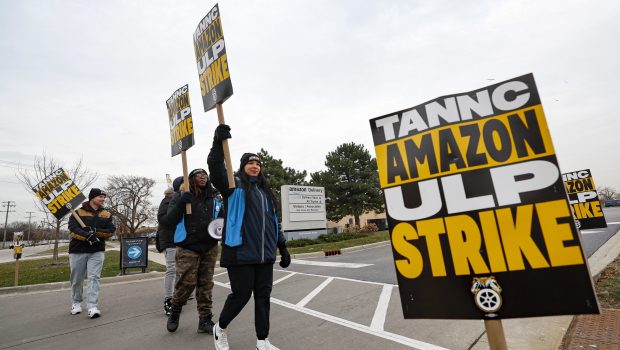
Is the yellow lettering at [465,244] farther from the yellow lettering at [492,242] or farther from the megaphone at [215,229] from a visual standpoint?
the megaphone at [215,229]

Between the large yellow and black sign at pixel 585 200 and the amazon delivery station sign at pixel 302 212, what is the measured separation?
619 inches

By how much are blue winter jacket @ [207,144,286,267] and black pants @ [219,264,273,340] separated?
115 millimetres

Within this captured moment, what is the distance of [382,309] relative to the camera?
4.10 meters

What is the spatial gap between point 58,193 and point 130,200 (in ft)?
149

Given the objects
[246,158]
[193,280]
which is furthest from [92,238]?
[246,158]

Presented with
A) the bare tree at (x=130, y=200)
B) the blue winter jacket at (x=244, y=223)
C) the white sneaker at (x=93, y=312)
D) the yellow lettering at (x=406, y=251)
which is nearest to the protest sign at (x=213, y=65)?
the blue winter jacket at (x=244, y=223)

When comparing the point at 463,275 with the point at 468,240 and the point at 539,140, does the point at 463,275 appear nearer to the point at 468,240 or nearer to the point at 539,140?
the point at 468,240

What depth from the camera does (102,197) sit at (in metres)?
5.06

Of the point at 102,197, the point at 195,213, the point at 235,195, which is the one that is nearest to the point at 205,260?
the point at 195,213

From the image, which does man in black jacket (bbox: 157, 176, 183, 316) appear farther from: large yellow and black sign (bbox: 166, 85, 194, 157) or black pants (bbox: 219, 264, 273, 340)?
Answer: black pants (bbox: 219, 264, 273, 340)

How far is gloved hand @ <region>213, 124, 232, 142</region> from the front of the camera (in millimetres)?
2877

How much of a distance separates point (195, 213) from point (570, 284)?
3577mm

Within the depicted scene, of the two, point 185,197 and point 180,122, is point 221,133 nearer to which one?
point 185,197

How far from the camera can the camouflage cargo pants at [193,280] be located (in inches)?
138
